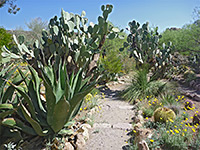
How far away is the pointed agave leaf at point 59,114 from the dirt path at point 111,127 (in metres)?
0.62

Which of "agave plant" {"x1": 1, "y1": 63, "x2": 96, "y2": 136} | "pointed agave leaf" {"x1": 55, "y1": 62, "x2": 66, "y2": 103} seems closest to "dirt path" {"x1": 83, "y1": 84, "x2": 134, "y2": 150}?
"agave plant" {"x1": 1, "y1": 63, "x2": 96, "y2": 136}

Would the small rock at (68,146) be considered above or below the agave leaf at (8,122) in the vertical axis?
below

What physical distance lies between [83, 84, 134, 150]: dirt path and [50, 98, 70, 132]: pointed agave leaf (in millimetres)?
618

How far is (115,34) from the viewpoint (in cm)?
537

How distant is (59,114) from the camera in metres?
2.30

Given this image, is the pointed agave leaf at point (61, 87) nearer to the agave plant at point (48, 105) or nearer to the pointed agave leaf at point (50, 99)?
the agave plant at point (48, 105)

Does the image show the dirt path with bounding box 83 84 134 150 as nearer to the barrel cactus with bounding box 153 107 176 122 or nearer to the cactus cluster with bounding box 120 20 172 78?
Answer: the barrel cactus with bounding box 153 107 176 122

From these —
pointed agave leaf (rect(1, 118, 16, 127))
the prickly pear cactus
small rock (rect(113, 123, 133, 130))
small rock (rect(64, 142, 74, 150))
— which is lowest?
small rock (rect(64, 142, 74, 150))

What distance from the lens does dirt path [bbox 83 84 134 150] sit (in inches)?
111

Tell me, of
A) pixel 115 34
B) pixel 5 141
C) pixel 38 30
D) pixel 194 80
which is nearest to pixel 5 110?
pixel 5 141

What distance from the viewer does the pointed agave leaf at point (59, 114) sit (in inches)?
86.7

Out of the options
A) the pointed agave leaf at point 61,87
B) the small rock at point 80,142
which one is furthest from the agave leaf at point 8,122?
the small rock at point 80,142

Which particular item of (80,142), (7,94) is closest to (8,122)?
(7,94)

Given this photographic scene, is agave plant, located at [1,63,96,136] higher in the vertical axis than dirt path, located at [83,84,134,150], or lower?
higher
